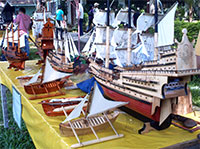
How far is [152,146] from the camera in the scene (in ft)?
6.11

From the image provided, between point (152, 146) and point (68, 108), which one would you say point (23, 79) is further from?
point (152, 146)

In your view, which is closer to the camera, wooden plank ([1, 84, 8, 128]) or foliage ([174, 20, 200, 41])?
wooden plank ([1, 84, 8, 128])

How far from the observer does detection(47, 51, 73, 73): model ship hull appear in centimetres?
429

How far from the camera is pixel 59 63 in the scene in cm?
452

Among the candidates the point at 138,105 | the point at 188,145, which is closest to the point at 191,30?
the point at 138,105

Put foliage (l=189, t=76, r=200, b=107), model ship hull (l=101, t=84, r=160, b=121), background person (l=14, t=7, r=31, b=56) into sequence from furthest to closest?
1. background person (l=14, t=7, r=31, b=56)
2. foliage (l=189, t=76, r=200, b=107)
3. model ship hull (l=101, t=84, r=160, b=121)

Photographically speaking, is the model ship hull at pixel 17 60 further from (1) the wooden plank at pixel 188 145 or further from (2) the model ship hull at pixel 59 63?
(1) the wooden plank at pixel 188 145

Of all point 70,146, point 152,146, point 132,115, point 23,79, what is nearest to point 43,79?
point 23,79

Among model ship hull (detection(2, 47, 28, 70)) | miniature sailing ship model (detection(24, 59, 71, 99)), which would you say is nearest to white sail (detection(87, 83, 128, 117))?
miniature sailing ship model (detection(24, 59, 71, 99))

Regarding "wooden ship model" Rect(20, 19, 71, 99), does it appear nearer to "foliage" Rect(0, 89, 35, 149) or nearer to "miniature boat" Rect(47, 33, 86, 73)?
"miniature boat" Rect(47, 33, 86, 73)

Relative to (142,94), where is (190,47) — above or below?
above

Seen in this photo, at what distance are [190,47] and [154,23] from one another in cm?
128

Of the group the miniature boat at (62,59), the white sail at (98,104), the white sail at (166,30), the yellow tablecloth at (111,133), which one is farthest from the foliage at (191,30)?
the white sail at (98,104)

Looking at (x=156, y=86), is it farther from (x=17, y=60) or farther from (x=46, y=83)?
(x=17, y=60)
